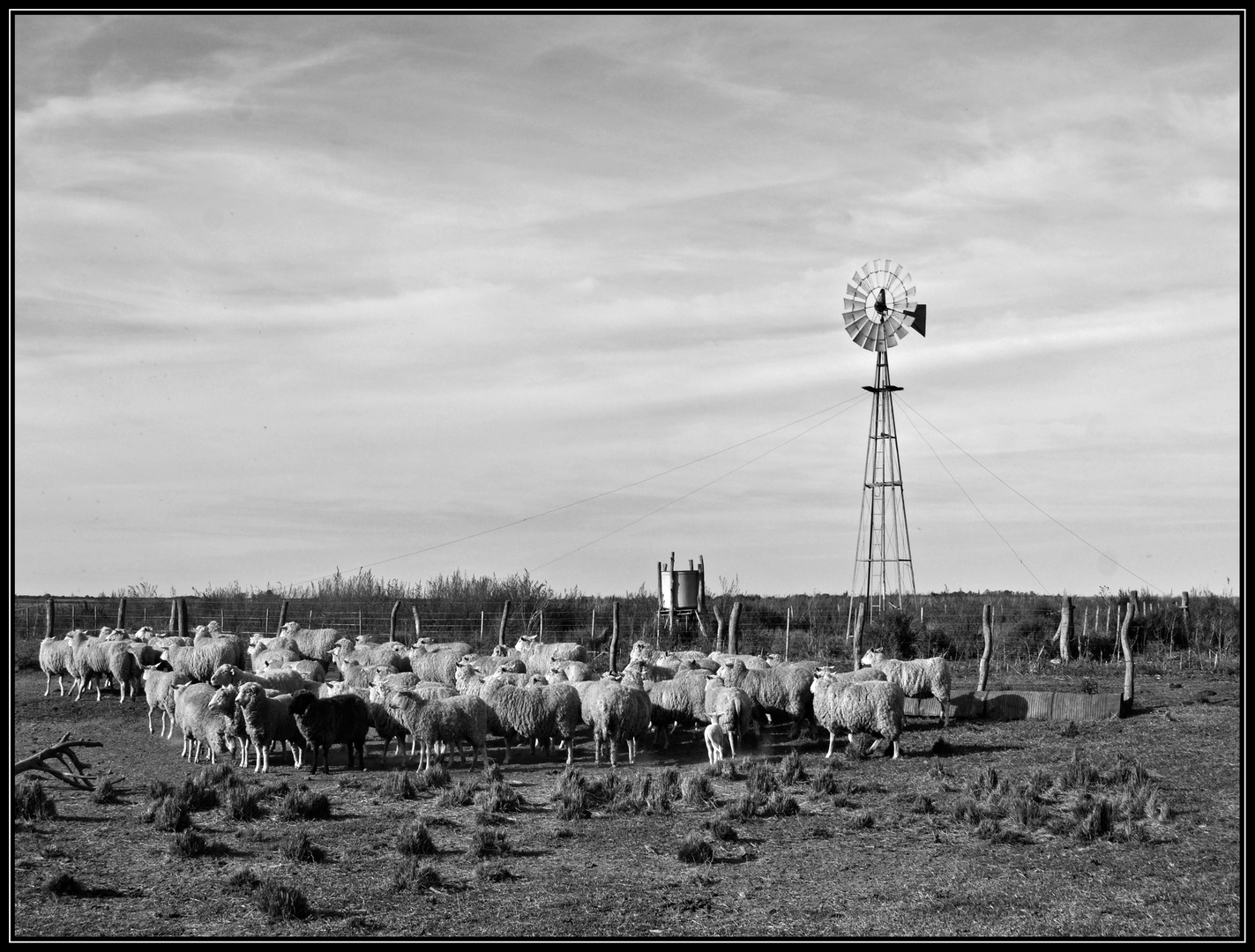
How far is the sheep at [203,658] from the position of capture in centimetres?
2581

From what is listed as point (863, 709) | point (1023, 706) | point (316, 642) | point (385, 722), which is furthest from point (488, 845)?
point (316, 642)

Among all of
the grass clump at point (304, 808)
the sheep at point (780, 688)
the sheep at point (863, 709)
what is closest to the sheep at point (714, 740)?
the sheep at point (863, 709)

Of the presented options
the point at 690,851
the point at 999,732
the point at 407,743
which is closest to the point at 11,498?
the point at 690,851

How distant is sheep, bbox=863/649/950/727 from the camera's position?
2177cm

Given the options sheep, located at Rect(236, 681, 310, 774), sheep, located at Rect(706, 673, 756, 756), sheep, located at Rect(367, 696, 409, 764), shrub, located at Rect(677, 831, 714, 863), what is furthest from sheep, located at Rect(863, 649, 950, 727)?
sheep, located at Rect(236, 681, 310, 774)

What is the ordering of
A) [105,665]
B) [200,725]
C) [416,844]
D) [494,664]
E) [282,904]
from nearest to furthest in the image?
[282,904] → [416,844] → [200,725] → [494,664] → [105,665]

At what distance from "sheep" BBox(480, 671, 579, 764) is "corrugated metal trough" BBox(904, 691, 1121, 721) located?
7.05 metres

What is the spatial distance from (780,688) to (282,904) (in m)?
11.4

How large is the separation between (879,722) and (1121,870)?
6709mm

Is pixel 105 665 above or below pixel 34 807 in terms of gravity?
above

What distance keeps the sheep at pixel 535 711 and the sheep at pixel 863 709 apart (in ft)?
13.0

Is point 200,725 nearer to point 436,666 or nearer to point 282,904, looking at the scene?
point 436,666

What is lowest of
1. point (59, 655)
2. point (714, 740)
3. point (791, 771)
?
point (791, 771)

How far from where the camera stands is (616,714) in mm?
19219
